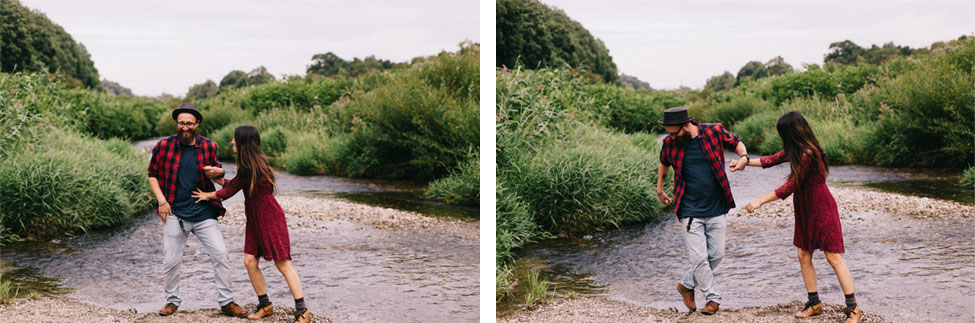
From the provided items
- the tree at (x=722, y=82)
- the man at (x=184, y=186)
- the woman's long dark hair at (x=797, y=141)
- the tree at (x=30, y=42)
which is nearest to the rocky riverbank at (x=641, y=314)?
the woman's long dark hair at (x=797, y=141)

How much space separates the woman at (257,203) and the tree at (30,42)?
1339cm

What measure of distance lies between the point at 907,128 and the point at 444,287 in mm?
7401

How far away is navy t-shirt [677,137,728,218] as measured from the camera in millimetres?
3459

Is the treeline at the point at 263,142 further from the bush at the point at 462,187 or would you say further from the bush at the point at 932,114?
the bush at the point at 932,114

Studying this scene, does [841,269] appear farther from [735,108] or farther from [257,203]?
[735,108]

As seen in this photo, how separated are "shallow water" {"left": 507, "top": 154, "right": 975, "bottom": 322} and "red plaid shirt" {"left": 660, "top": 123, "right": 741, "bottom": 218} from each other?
112 cm

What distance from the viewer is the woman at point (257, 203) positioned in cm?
336

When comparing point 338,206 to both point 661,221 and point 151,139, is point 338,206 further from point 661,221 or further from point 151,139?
point 151,139

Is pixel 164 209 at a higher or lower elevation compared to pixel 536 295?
higher

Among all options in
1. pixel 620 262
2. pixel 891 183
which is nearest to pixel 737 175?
pixel 891 183

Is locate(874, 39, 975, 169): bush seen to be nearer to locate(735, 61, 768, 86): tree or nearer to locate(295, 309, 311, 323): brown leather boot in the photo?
locate(735, 61, 768, 86): tree

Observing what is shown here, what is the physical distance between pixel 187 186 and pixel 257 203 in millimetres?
393

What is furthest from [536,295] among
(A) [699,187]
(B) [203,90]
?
(B) [203,90]

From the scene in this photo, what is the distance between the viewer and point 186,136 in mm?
3447
